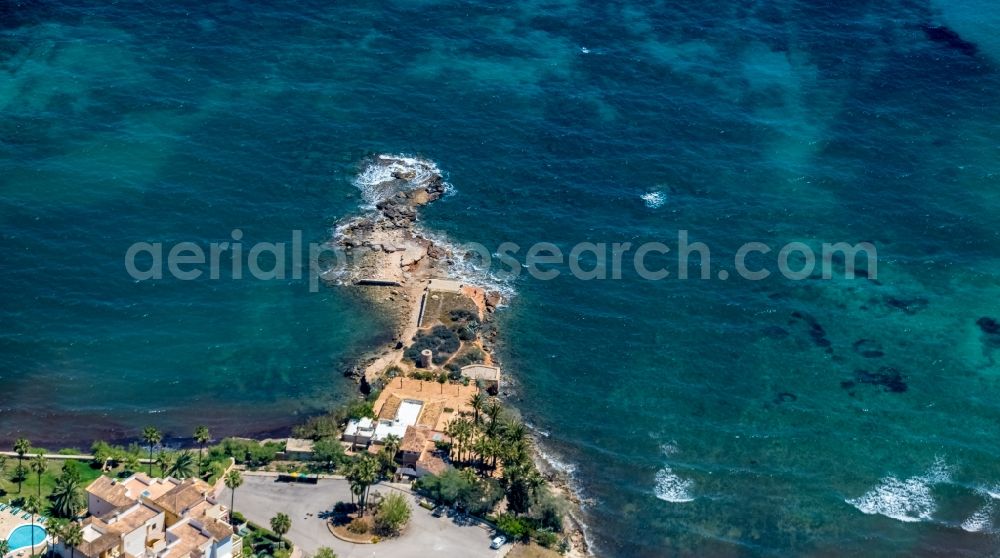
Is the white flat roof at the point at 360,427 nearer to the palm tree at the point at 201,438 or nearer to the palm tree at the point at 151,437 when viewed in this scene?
the palm tree at the point at 201,438

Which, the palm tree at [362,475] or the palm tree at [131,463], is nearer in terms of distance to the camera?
the palm tree at [362,475]

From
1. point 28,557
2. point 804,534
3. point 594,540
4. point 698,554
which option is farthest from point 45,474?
point 804,534

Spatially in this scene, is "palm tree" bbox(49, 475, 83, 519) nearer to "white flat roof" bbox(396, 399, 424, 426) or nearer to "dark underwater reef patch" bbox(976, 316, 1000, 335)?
"white flat roof" bbox(396, 399, 424, 426)

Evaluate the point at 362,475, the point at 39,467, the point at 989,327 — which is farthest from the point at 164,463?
the point at 989,327

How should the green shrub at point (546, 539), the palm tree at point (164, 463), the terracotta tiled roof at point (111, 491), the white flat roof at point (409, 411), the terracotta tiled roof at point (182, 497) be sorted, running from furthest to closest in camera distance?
the white flat roof at point (409, 411)
the palm tree at point (164, 463)
the green shrub at point (546, 539)
the terracotta tiled roof at point (182, 497)
the terracotta tiled roof at point (111, 491)

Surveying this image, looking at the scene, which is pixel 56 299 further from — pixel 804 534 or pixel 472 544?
pixel 804 534

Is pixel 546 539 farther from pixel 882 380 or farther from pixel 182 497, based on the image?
pixel 882 380

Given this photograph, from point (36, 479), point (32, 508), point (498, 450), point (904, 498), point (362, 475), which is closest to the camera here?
point (32, 508)

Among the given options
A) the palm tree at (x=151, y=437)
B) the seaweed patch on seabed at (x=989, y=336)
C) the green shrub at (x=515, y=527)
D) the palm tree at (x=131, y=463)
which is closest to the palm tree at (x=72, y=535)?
the palm tree at (x=131, y=463)
